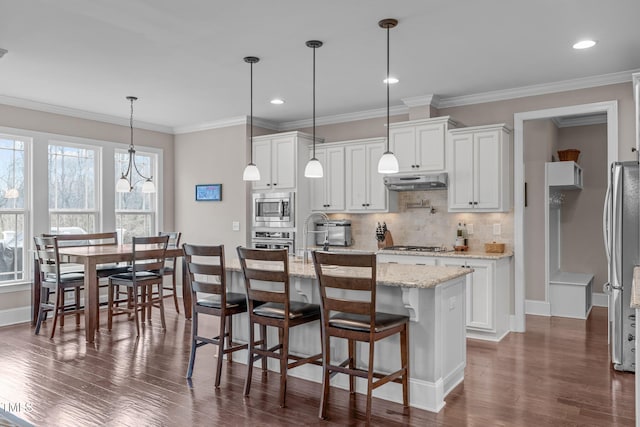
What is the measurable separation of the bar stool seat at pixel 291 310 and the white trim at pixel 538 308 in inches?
154

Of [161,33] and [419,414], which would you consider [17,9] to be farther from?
[419,414]

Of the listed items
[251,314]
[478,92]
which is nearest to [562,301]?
[478,92]

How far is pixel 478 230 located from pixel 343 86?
233 centimetres

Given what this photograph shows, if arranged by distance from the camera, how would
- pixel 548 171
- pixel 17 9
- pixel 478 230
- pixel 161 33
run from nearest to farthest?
pixel 17 9, pixel 161 33, pixel 478 230, pixel 548 171

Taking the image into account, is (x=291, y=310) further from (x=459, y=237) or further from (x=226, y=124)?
(x=226, y=124)

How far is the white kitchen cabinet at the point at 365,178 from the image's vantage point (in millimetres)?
5906

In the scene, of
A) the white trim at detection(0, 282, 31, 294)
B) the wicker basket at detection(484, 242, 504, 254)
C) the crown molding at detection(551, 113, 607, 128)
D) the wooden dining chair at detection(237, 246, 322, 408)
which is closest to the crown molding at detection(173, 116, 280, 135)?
the white trim at detection(0, 282, 31, 294)

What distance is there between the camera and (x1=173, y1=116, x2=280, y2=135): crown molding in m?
6.83

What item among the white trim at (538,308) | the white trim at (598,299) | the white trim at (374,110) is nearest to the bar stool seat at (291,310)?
the white trim at (374,110)

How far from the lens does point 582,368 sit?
12.8 ft

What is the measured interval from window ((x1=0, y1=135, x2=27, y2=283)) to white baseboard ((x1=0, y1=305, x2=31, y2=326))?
377 mm

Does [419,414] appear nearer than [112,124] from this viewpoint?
Yes

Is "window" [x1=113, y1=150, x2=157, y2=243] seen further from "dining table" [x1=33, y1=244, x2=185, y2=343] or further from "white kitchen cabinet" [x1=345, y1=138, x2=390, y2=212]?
"white kitchen cabinet" [x1=345, y1=138, x2=390, y2=212]

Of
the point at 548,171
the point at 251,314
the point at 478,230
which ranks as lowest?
the point at 251,314
